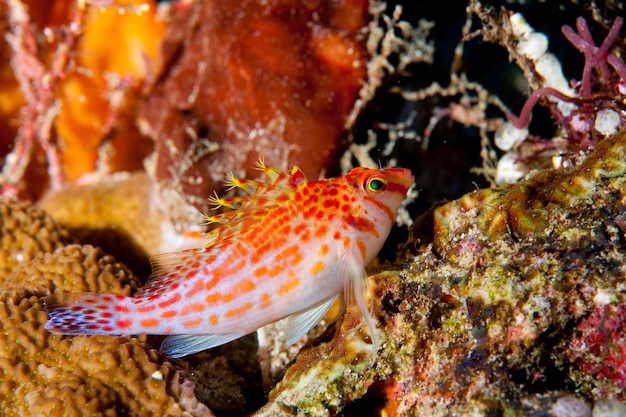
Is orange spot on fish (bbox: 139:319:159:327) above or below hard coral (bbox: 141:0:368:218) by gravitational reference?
below

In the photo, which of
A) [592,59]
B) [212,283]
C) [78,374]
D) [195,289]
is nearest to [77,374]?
[78,374]

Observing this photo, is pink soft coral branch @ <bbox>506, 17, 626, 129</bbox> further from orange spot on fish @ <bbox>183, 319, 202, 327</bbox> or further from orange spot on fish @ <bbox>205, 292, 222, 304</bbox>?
orange spot on fish @ <bbox>183, 319, 202, 327</bbox>

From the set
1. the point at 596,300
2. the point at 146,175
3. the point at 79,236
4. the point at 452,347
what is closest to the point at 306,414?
the point at 452,347

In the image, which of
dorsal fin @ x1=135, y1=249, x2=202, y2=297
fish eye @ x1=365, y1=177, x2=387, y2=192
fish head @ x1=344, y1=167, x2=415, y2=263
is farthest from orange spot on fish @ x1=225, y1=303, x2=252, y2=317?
fish eye @ x1=365, y1=177, x2=387, y2=192

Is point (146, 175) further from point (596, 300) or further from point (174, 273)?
point (596, 300)

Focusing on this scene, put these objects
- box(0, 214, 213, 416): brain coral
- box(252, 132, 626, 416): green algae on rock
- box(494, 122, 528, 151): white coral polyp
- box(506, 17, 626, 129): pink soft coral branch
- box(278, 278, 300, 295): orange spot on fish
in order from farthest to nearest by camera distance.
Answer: box(494, 122, 528, 151): white coral polyp → box(506, 17, 626, 129): pink soft coral branch → box(278, 278, 300, 295): orange spot on fish → box(0, 214, 213, 416): brain coral → box(252, 132, 626, 416): green algae on rock
